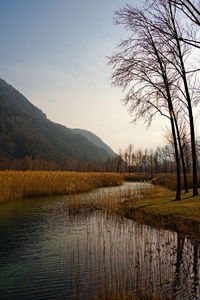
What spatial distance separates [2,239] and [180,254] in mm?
6038

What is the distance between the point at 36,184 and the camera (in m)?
23.1

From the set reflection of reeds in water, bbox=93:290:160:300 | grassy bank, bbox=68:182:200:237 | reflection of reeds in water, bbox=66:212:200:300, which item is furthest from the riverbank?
reflection of reeds in water, bbox=93:290:160:300

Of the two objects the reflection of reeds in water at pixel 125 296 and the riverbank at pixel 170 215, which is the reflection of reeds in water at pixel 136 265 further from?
the riverbank at pixel 170 215

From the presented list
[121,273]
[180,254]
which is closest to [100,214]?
[180,254]

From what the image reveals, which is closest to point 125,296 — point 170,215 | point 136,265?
point 136,265

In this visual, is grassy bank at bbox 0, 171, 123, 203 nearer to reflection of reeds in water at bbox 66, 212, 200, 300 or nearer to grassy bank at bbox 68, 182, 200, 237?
grassy bank at bbox 68, 182, 200, 237

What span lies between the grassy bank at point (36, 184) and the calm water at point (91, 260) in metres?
7.57

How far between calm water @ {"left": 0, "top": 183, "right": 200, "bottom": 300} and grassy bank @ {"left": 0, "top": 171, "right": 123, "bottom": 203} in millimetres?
7568

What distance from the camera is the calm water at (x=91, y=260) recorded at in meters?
6.21

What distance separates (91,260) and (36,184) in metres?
15.8

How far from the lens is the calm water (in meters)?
6.21

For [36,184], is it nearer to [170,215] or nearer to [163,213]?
[163,213]

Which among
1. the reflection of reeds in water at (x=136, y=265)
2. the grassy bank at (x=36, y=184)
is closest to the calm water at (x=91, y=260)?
the reflection of reeds in water at (x=136, y=265)

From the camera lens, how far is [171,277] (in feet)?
21.9
